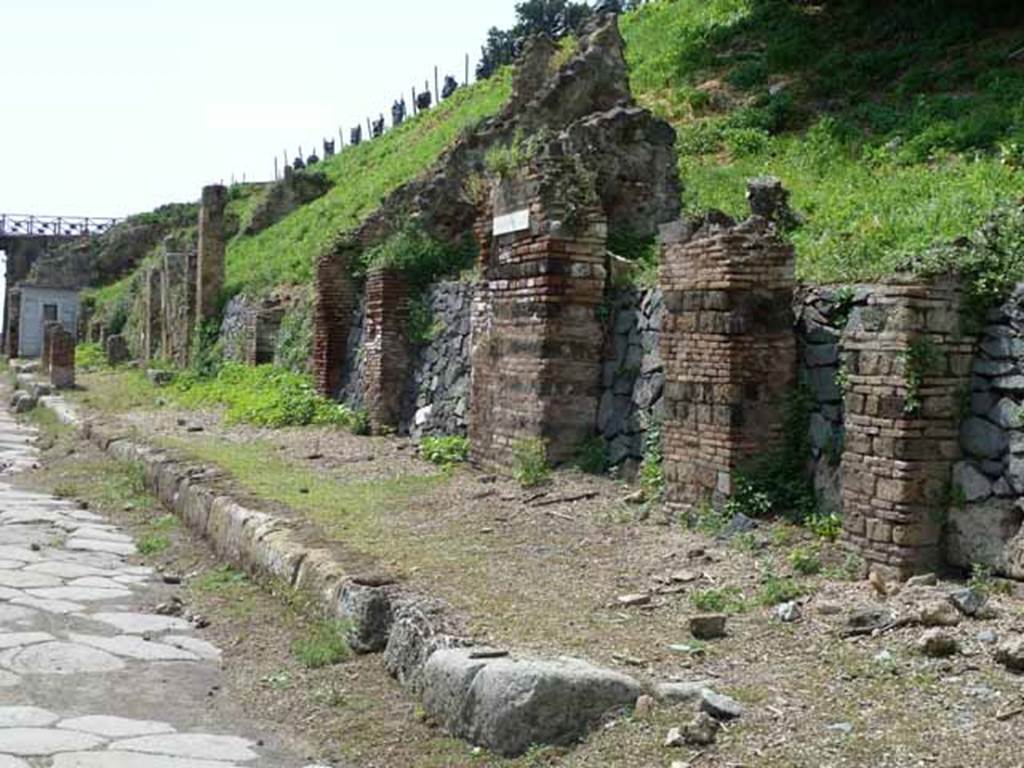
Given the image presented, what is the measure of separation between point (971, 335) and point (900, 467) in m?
0.71

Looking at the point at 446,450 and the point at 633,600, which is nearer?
the point at 633,600

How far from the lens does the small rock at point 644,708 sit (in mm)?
4184

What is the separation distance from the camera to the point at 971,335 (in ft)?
18.9

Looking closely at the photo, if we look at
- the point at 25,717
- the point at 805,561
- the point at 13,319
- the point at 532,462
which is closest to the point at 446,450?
the point at 532,462

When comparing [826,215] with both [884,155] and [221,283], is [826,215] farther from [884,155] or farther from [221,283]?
[221,283]

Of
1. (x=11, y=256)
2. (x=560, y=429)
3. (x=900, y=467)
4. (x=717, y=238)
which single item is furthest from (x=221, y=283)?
(x=11, y=256)

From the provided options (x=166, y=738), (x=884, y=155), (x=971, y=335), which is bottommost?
(x=166, y=738)

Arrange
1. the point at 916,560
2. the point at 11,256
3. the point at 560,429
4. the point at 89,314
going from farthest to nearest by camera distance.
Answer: the point at 11,256 → the point at 89,314 → the point at 560,429 → the point at 916,560

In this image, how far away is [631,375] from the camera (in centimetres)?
876

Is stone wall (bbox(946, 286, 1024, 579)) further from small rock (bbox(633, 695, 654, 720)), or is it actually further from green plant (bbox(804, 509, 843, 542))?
small rock (bbox(633, 695, 654, 720))

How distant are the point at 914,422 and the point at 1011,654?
5.33 feet

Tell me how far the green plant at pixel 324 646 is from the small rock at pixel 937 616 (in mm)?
2459

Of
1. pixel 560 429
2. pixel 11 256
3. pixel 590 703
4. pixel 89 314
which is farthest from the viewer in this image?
pixel 11 256

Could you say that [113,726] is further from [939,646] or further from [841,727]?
[939,646]
